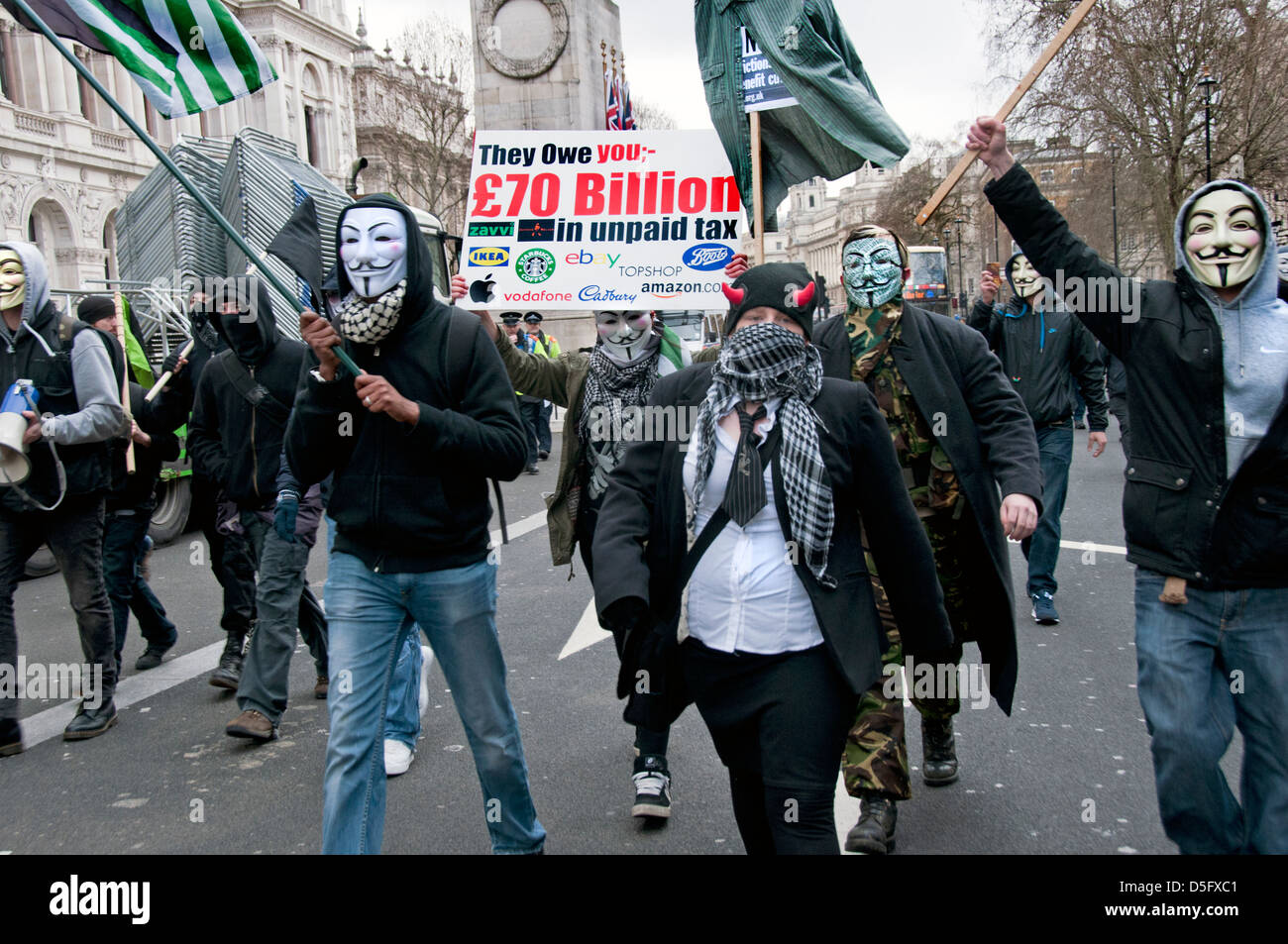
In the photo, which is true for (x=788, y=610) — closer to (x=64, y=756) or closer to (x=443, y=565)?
(x=443, y=565)

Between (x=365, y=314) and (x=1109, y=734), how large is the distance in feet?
12.0

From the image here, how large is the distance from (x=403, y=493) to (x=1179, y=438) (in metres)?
2.21

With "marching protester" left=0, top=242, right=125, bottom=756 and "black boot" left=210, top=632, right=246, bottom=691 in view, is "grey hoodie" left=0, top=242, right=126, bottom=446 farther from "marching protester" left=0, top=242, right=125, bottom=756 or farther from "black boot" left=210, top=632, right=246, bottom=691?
"black boot" left=210, top=632, right=246, bottom=691

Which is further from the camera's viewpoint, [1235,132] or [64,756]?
[1235,132]

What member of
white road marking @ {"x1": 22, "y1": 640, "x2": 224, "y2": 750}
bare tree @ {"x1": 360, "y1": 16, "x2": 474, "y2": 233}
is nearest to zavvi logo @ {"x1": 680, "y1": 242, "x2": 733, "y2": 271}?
white road marking @ {"x1": 22, "y1": 640, "x2": 224, "y2": 750}

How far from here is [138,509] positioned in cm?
644

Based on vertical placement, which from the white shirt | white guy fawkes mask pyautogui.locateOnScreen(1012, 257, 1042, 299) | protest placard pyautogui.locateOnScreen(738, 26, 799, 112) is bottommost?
the white shirt

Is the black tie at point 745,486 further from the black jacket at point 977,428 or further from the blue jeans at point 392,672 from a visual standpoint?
the black jacket at point 977,428

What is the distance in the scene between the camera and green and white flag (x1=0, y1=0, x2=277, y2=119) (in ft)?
14.0

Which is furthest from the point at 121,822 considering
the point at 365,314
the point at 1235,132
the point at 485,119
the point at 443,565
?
the point at 1235,132

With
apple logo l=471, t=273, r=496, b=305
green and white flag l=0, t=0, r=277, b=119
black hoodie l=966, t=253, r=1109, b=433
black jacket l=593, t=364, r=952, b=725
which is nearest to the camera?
black jacket l=593, t=364, r=952, b=725

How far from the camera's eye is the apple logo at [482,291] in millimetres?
5195

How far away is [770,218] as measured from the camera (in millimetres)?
5184

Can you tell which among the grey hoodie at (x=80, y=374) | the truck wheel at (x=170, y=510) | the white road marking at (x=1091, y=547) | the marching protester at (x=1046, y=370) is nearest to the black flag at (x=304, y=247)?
the grey hoodie at (x=80, y=374)
